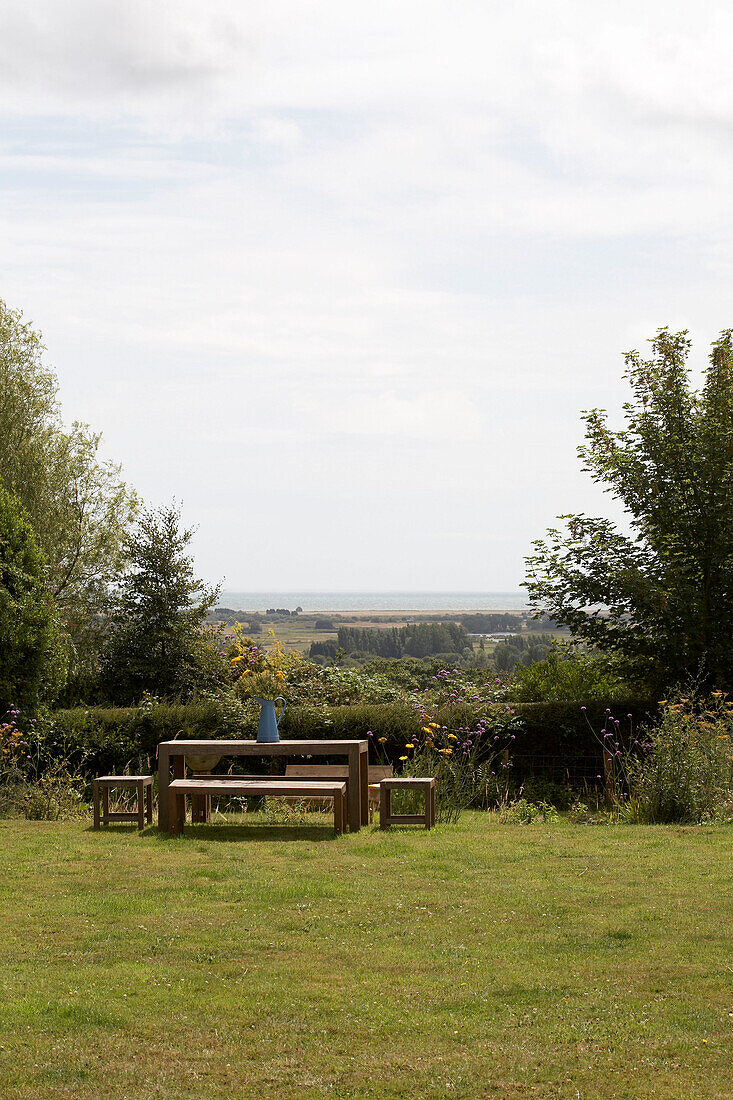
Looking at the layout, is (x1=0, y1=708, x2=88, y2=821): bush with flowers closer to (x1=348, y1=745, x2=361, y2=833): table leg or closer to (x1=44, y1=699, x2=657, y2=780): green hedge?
(x1=44, y1=699, x2=657, y2=780): green hedge

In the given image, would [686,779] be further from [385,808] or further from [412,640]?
[412,640]

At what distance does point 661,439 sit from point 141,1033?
486 inches

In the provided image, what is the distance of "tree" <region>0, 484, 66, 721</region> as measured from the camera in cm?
1217

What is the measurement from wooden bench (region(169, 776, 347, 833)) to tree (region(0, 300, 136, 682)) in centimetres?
1330

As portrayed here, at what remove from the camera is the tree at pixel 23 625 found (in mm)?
12172

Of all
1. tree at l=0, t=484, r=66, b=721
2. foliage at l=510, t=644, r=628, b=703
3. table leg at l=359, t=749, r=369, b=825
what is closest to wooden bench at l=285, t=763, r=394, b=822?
table leg at l=359, t=749, r=369, b=825

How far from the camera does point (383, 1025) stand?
4266 mm

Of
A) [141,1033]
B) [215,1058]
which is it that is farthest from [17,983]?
[215,1058]

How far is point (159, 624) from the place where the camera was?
1720 centimetres

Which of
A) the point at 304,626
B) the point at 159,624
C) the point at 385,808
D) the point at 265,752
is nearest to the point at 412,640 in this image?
the point at 159,624

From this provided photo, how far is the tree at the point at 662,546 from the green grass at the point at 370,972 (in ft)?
19.8

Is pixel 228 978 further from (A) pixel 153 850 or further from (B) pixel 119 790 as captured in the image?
(B) pixel 119 790

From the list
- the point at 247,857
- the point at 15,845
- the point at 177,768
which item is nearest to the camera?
the point at 247,857

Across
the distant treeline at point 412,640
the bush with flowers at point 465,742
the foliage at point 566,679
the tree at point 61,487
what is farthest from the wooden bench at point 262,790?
the distant treeline at point 412,640
